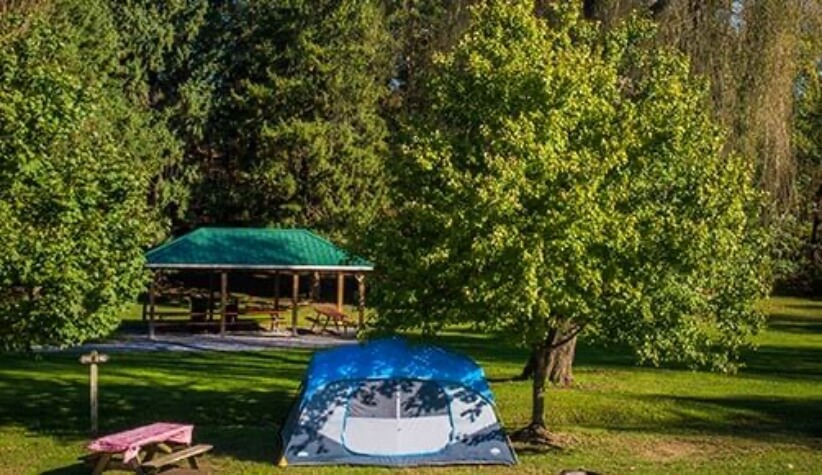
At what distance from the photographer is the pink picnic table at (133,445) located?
12562 millimetres

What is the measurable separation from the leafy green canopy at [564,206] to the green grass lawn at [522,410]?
162 cm

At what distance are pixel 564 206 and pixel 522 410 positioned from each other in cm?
593

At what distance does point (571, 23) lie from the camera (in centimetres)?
1580

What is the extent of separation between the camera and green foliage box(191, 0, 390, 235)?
139ft

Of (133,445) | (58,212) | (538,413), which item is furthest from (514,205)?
(58,212)

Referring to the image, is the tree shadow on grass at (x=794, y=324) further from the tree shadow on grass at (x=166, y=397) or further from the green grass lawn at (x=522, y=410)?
the tree shadow on grass at (x=166, y=397)

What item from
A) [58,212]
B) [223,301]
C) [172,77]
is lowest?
[223,301]

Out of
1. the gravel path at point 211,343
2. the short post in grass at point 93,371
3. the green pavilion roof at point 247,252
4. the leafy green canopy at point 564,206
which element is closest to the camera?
the leafy green canopy at point 564,206

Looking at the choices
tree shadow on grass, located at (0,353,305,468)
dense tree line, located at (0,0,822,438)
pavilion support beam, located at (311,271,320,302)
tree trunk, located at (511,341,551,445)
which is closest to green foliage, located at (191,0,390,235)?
pavilion support beam, located at (311,271,320,302)

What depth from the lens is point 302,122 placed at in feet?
139

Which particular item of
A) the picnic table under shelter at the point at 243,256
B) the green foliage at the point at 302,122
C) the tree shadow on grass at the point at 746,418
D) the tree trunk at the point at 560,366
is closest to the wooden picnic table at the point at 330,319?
the picnic table under shelter at the point at 243,256

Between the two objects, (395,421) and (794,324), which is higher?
(395,421)

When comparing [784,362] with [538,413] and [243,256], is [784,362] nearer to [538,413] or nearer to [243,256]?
[538,413]

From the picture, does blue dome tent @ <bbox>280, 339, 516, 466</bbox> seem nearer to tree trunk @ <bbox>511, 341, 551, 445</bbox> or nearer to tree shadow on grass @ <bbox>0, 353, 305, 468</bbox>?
tree shadow on grass @ <bbox>0, 353, 305, 468</bbox>
